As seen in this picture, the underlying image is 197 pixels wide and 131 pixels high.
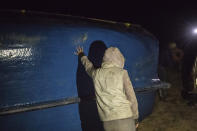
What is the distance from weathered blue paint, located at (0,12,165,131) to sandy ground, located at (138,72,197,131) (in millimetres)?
1609

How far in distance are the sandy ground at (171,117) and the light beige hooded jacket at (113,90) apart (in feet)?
6.24

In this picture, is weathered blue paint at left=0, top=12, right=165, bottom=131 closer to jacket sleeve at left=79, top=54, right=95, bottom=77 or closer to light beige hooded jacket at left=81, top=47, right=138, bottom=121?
jacket sleeve at left=79, top=54, right=95, bottom=77

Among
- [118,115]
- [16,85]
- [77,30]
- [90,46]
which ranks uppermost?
[77,30]

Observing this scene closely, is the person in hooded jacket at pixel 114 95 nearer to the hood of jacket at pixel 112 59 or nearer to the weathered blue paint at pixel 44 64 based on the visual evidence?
the hood of jacket at pixel 112 59

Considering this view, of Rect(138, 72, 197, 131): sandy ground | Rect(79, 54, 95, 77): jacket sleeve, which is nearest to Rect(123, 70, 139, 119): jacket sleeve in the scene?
Rect(79, 54, 95, 77): jacket sleeve

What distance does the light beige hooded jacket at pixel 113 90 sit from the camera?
91.9 inches

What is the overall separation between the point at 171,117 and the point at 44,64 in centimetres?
323

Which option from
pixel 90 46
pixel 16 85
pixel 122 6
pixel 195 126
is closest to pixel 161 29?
pixel 122 6

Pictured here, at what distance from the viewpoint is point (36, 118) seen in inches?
112

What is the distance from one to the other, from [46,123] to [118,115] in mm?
1172

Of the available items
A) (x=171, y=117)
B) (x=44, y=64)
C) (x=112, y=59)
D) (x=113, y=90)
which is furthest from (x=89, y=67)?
(x=171, y=117)

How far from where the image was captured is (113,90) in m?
2.33

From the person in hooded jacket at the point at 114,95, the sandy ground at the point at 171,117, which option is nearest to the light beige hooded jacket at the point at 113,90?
the person in hooded jacket at the point at 114,95

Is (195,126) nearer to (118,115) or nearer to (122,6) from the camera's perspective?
(118,115)
